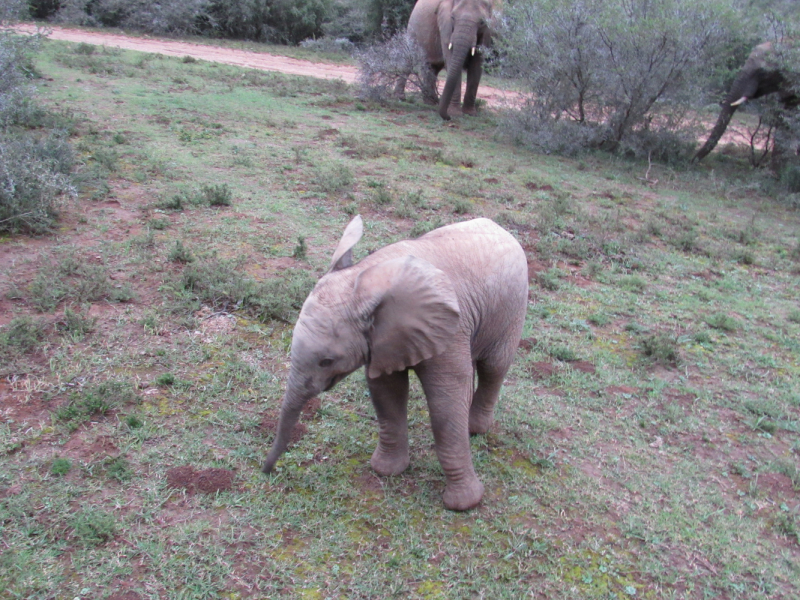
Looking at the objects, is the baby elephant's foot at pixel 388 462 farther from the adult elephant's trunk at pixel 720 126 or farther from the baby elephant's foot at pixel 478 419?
the adult elephant's trunk at pixel 720 126

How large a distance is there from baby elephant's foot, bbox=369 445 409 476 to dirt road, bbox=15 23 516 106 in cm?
1492

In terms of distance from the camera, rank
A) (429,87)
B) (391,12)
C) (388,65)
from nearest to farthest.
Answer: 1. (388,65)
2. (429,87)
3. (391,12)

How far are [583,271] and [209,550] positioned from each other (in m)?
4.90

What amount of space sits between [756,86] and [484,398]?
12.0 m

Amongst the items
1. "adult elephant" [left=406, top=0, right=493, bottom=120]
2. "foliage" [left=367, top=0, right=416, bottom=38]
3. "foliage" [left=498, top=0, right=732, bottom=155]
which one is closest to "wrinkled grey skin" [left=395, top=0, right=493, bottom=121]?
"adult elephant" [left=406, top=0, right=493, bottom=120]

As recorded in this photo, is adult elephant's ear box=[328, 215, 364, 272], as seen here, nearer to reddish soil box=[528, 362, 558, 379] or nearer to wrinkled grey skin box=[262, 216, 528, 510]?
wrinkled grey skin box=[262, 216, 528, 510]

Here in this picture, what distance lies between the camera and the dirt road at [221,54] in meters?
17.6

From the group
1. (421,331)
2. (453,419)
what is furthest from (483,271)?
(453,419)

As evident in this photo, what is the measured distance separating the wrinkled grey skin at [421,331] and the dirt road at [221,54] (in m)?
14.6

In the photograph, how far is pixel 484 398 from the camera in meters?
3.83

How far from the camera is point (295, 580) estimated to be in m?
2.78

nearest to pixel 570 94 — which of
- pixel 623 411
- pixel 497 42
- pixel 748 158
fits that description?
pixel 497 42

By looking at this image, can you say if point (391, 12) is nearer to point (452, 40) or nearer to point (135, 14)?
point (135, 14)

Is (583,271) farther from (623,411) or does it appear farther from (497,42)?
(497,42)
